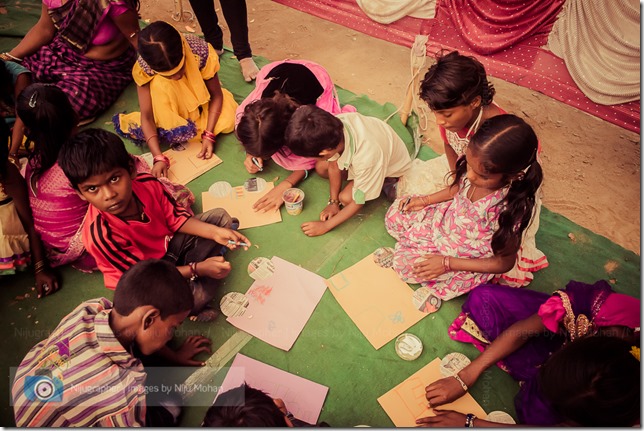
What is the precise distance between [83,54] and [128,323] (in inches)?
89.5

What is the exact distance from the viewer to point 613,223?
2496mm

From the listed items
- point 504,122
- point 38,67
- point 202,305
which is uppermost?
point 504,122

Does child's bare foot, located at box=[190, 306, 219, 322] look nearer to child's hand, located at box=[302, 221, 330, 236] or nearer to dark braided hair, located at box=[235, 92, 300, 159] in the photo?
child's hand, located at box=[302, 221, 330, 236]

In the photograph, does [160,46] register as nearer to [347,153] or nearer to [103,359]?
[347,153]

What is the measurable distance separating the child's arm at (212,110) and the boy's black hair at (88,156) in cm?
103

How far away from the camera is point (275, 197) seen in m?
A: 2.45

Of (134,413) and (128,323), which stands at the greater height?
(128,323)

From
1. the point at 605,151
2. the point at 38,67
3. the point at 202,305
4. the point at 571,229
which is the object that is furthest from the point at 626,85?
the point at 38,67

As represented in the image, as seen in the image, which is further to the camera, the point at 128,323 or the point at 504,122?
the point at 504,122

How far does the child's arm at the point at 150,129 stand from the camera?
252 cm

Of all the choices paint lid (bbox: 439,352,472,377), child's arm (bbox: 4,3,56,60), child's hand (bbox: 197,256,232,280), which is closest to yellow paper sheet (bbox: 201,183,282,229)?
child's hand (bbox: 197,256,232,280)

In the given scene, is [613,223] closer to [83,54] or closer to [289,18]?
[289,18]

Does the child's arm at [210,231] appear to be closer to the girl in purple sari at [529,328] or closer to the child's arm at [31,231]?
the child's arm at [31,231]

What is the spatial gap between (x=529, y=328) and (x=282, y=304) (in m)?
1.10
